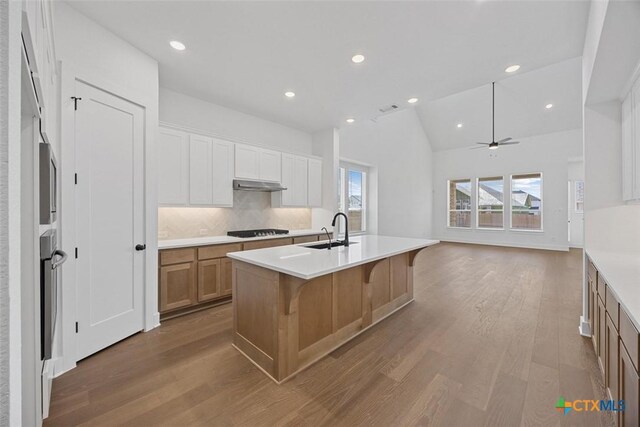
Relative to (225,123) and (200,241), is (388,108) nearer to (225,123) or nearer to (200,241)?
(225,123)

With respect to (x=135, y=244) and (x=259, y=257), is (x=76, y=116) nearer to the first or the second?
(x=135, y=244)

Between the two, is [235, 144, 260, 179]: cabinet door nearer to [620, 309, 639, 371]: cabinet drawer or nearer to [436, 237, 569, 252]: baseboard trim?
[620, 309, 639, 371]: cabinet drawer

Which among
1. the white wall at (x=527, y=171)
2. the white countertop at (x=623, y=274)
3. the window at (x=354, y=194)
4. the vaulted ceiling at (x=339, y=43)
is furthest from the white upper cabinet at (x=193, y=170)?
the white wall at (x=527, y=171)

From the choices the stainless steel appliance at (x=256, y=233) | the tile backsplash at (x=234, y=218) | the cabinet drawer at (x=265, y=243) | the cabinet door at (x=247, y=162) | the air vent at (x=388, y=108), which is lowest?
the cabinet drawer at (x=265, y=243)

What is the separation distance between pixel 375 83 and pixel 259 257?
9.08 feet

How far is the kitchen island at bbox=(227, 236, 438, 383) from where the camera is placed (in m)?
1.98

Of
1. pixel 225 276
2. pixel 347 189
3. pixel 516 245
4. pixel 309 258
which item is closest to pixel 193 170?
pixel 225 276

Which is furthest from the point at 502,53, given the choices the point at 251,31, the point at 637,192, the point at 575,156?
the point at 575,156

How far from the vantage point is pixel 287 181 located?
471 cm

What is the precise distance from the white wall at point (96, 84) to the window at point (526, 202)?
9.84 m

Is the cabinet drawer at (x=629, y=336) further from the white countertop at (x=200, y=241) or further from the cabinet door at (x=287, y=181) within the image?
the cabinet door at (x=287, y=181)

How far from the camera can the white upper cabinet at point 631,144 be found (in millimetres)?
2061

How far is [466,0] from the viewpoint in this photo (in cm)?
209

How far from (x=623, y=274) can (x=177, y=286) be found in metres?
3.96
